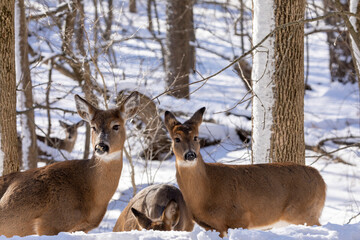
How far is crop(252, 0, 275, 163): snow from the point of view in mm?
6934

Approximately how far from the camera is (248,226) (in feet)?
19.7

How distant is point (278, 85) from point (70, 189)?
2936mm

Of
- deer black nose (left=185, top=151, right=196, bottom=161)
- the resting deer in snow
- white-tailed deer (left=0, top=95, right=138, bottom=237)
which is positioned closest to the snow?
the resting deer in snow

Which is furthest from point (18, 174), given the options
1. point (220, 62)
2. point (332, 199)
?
point (220, 62)

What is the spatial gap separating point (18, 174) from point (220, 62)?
16.9 metres

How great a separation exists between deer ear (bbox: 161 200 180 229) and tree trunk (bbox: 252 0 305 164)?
1.86 metres

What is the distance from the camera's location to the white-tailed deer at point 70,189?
545 cm

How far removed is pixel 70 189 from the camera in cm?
559

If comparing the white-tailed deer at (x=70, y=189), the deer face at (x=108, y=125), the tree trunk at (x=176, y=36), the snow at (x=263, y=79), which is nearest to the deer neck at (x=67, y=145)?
the tree trunk at (x=176, y=36)

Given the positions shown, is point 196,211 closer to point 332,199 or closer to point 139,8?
point 332,199

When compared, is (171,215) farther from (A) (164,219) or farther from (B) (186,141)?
(B) (186,141)

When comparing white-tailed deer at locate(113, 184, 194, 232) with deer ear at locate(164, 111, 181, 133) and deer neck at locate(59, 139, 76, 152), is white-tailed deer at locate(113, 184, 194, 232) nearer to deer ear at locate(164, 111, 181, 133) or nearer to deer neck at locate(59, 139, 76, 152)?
deer ear at locate(164, 111, 181, 133)

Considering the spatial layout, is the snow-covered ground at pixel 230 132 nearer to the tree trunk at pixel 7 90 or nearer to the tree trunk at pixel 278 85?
the tree trunk at pixel 278 85

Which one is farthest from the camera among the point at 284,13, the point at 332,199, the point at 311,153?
the point at 311,153
